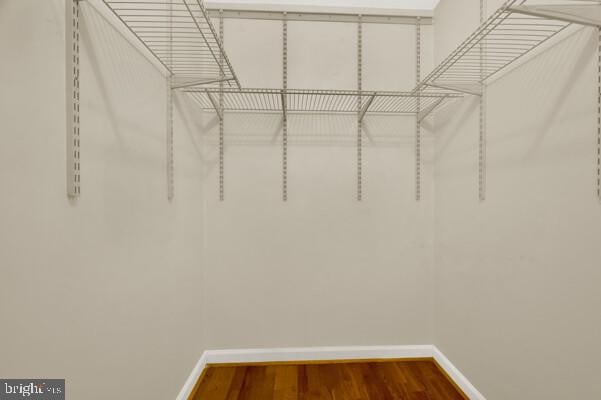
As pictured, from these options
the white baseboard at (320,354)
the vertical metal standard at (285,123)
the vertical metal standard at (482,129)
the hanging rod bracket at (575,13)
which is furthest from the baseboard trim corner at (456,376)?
the hanging rod bracket at (575,13)

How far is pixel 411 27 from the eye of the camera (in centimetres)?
194

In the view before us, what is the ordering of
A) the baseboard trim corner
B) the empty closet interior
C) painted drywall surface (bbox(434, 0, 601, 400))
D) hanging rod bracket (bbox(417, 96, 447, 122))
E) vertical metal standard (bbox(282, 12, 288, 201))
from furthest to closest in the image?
vertical metal standard (bbox(282, 12, 288, 201))
hanging rod bracket (bbox(417, 96, 447, 122))
the baseboard trim corner
painted drywall surface (bbox(434, 0, 601, 400))
the empty closet interior

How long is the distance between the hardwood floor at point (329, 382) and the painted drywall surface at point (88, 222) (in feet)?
1.12

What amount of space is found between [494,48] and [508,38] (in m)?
0.14

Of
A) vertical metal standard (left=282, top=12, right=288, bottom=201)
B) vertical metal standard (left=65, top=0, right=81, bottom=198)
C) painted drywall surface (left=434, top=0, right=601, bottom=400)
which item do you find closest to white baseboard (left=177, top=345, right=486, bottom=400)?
painted drywall surface (left=434, top=0, right=601, bottom=400)

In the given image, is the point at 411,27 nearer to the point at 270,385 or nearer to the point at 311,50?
the point at 311,50

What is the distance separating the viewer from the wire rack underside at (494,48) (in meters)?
1.11

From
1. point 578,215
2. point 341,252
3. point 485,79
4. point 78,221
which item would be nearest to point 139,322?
point 78,221

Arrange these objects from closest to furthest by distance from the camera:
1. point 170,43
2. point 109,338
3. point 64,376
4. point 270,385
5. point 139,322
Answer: point 64,376
point 109,338
point 139,322
point 170,43
point 270,385

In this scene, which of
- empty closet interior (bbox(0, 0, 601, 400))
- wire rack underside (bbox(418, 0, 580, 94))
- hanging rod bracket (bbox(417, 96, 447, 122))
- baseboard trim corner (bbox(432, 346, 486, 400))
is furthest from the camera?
hanging rod bracket (bbox(417, 96, 447, 122))

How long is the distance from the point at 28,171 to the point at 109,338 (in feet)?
2.02

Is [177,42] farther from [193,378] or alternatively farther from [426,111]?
[193,378]

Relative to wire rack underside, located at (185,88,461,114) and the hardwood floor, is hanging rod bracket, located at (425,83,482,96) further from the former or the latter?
the hardwood floor

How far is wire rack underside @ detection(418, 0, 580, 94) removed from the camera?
111cm
